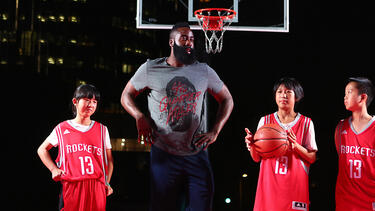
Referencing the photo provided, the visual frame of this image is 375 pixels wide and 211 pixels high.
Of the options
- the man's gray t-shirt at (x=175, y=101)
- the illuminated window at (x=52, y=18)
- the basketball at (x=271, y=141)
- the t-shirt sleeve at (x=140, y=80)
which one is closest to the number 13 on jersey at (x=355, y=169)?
the basketball at (x=271, y=141)

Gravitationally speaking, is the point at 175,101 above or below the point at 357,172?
above

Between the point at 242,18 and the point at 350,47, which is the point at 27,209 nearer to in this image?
the point at 242,18

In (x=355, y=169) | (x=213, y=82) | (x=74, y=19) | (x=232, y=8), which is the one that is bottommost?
(x=355, y=169)

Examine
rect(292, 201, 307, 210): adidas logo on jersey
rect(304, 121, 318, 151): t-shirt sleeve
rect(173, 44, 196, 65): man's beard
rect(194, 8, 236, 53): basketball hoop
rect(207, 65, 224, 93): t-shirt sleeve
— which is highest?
rect(194, 8, 236, 53): basketball hoop

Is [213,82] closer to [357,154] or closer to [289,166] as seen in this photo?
[289,166]

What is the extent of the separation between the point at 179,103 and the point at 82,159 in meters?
1.22

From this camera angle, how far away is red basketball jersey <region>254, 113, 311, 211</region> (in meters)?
3.36

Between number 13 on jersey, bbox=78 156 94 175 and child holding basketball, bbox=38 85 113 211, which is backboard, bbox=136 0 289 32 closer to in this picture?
child holding basketball, bbox=38 85 113 211

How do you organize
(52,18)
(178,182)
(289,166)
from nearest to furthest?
1. (178,182)
2. (289,166)
3. (52,18)

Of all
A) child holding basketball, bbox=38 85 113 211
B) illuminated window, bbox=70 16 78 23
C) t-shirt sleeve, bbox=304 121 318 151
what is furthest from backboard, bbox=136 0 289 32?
illuminated window, bbox=70 16 78 23

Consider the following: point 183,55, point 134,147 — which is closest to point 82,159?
point 183,55

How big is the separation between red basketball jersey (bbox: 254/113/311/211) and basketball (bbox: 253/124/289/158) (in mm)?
127

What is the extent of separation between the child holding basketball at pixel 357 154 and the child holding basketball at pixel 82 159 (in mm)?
2111

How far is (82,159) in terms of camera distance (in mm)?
3564
